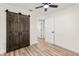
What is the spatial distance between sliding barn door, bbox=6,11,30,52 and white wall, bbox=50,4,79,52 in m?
2.04

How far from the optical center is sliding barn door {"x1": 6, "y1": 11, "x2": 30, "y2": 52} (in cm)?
377

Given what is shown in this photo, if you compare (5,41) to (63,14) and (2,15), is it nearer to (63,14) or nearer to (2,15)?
(2,15)

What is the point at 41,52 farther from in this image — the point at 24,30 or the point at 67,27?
the point at 67,27

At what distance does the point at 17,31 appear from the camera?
4145 mm

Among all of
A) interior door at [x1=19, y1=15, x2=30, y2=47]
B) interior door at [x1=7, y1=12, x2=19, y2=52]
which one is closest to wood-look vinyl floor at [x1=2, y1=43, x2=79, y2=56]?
interior door at [x1=7, y1=12, x2=19, y2=52]

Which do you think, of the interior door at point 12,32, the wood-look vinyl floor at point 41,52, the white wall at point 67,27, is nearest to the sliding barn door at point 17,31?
the interior door at point 12,32

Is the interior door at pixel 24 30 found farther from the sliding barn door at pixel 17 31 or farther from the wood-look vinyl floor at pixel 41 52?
the wood-look vinyl floor at pixel 41 52

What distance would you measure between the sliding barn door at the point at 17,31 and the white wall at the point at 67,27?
204cm

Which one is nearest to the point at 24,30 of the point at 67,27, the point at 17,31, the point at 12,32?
the point at 17,31

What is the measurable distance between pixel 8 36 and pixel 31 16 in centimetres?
210

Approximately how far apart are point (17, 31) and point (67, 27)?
2836 mm

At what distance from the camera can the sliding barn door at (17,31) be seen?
3772mm

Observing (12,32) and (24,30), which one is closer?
(12,32)

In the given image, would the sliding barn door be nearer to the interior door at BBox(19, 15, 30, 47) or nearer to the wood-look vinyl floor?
the interior door at BBox(19, 15, 30, 47)
